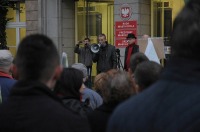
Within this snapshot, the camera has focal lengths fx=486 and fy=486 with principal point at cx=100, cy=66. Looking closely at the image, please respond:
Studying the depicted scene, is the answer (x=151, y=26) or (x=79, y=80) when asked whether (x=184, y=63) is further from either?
(x=151, y=26)

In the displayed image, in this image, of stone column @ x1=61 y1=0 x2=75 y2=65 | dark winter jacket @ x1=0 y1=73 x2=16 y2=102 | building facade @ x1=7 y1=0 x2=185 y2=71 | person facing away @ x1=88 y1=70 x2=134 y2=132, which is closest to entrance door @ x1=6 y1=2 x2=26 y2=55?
building facade @ x1=7 y1=0 x2=185 y2=71

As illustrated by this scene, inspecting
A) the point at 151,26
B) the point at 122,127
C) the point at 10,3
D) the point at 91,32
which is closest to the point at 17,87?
the point at 122,127

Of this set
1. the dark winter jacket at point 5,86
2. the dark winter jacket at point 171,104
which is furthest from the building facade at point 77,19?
the dark winter jacket at point 171,104

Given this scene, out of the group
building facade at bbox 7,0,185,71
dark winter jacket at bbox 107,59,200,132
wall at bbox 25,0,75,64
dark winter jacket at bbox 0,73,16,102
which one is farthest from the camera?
wall at bbox 25,0,75,64

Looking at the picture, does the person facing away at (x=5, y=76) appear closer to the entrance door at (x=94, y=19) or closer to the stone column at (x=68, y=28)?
the entrance door at (x=94, y=19)

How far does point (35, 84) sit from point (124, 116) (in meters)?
0.82

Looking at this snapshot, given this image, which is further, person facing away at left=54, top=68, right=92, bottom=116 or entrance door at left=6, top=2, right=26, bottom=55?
entrance door at left=6, top=2, right=26, bottom=55

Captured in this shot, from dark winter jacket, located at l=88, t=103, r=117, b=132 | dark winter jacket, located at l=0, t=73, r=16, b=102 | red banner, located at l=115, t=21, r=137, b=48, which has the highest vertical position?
red banner, located at l=115, t=21, r=137, b=48

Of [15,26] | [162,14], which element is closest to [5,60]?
[162,14]

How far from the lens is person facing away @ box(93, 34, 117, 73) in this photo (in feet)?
43.0

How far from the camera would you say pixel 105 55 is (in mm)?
13164

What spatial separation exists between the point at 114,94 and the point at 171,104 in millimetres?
1943

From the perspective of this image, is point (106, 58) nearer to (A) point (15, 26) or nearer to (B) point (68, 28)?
(B) point (68, 28)

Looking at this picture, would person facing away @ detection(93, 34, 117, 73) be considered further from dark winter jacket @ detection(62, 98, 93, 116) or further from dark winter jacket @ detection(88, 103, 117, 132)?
dark winter jacket @ detection(88, 103, 117, 132)
